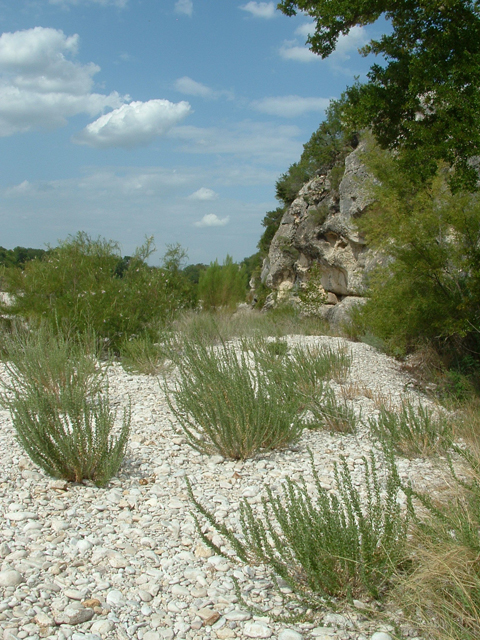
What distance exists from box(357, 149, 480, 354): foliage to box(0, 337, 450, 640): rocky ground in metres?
3.95

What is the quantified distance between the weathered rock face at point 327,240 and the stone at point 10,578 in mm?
13122

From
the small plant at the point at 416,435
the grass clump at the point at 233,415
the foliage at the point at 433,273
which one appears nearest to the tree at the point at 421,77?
the foliage at the point at 433,273

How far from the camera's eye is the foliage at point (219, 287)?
1891cm

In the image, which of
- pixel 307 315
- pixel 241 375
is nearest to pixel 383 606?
pixel 241 375

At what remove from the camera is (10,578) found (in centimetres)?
250

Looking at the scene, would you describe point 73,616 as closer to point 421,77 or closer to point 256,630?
point 256,630

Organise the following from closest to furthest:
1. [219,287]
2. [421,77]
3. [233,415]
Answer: [233,415]
[421,77]
[219,287]

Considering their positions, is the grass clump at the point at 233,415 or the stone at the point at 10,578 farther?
the grass clump at the point at 233,415

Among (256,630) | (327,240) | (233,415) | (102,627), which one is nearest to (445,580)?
(256,630)

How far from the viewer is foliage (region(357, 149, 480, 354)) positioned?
799cm

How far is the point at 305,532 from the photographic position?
7.96ft

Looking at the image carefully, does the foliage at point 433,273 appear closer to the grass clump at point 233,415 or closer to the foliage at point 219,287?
the grass clump at point 233,415

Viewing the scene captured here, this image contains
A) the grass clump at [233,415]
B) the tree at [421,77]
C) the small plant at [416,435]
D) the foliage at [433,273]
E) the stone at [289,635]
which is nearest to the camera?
the stone at [289,635]

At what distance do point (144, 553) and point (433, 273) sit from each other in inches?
269
